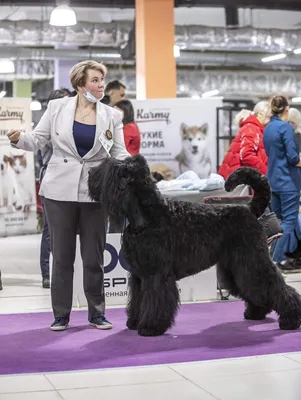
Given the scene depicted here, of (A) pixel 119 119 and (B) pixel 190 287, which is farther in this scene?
(B) pixel 190 287

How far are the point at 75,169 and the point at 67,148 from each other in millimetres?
125

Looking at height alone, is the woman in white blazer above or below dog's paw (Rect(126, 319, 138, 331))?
above

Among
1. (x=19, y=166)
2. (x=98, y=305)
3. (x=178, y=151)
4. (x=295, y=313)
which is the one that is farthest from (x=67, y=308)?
(x=19, y=166)

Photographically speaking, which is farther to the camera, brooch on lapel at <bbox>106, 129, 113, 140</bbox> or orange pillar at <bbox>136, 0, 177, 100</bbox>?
orange pillar at <bbox>136, 0, 177, 100</bbox>

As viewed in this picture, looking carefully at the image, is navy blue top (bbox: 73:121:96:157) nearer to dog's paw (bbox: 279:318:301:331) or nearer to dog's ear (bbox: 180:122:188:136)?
dog's paw (bbox: 279:318:301:331)

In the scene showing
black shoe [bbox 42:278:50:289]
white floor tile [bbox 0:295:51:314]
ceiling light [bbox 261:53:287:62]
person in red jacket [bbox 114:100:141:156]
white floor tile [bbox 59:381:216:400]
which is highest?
ceiling light [bbox 261:53:287:62]

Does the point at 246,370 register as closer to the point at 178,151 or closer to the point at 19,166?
the point at 178,151

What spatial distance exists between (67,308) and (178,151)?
395 cm

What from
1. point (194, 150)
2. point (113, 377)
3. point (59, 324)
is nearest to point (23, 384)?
point (113, 377)

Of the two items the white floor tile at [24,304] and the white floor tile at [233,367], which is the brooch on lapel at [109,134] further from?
the white floor tile at [24,304]

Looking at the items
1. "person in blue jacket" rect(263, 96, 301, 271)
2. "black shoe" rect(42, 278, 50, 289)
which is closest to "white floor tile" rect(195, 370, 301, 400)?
"black shoe" rect(42, 278, 50, 289)

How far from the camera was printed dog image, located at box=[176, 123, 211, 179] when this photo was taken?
793cm

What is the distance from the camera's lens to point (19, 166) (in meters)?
11.2

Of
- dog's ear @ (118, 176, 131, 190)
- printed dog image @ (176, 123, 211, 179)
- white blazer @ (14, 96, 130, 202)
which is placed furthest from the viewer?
printed dog image @ (176, 123, 211, 179)
